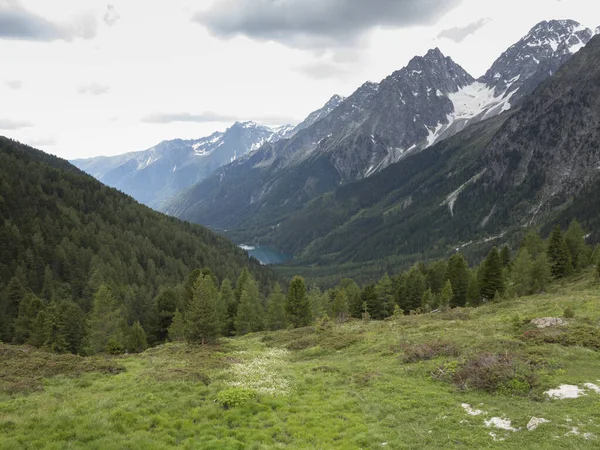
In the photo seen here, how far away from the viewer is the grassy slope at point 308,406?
1681cm

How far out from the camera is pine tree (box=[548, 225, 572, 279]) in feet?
249

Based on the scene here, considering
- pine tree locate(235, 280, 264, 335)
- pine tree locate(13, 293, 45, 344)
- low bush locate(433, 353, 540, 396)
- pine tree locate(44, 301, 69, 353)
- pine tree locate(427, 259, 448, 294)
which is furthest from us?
pine tree locate(427, 259, 448, 294)

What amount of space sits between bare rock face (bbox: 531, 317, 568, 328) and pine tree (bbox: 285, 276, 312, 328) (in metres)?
41.8

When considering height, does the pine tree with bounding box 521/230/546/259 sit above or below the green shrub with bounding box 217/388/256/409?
below

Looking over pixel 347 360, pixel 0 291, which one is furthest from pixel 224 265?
pixel 347 360

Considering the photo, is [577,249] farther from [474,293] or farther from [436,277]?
[436,277]

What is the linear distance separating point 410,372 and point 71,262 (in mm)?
126721

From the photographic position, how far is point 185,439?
17.6 metres

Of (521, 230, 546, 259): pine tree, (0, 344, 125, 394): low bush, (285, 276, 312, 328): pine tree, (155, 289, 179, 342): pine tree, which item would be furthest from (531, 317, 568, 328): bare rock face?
(521, 230, 546, 259): pine tree

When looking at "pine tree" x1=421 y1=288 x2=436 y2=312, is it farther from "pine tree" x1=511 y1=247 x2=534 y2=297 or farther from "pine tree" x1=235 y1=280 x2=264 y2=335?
"pine tree" x1=235 y1=280 x2=264 y2=335

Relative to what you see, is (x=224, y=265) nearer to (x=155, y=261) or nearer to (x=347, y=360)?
(x=155, y=261)

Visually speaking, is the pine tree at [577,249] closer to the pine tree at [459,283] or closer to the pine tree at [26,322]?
the pine tree at [459,283]

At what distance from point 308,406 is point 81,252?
5061 inches

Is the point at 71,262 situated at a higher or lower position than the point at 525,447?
higher
